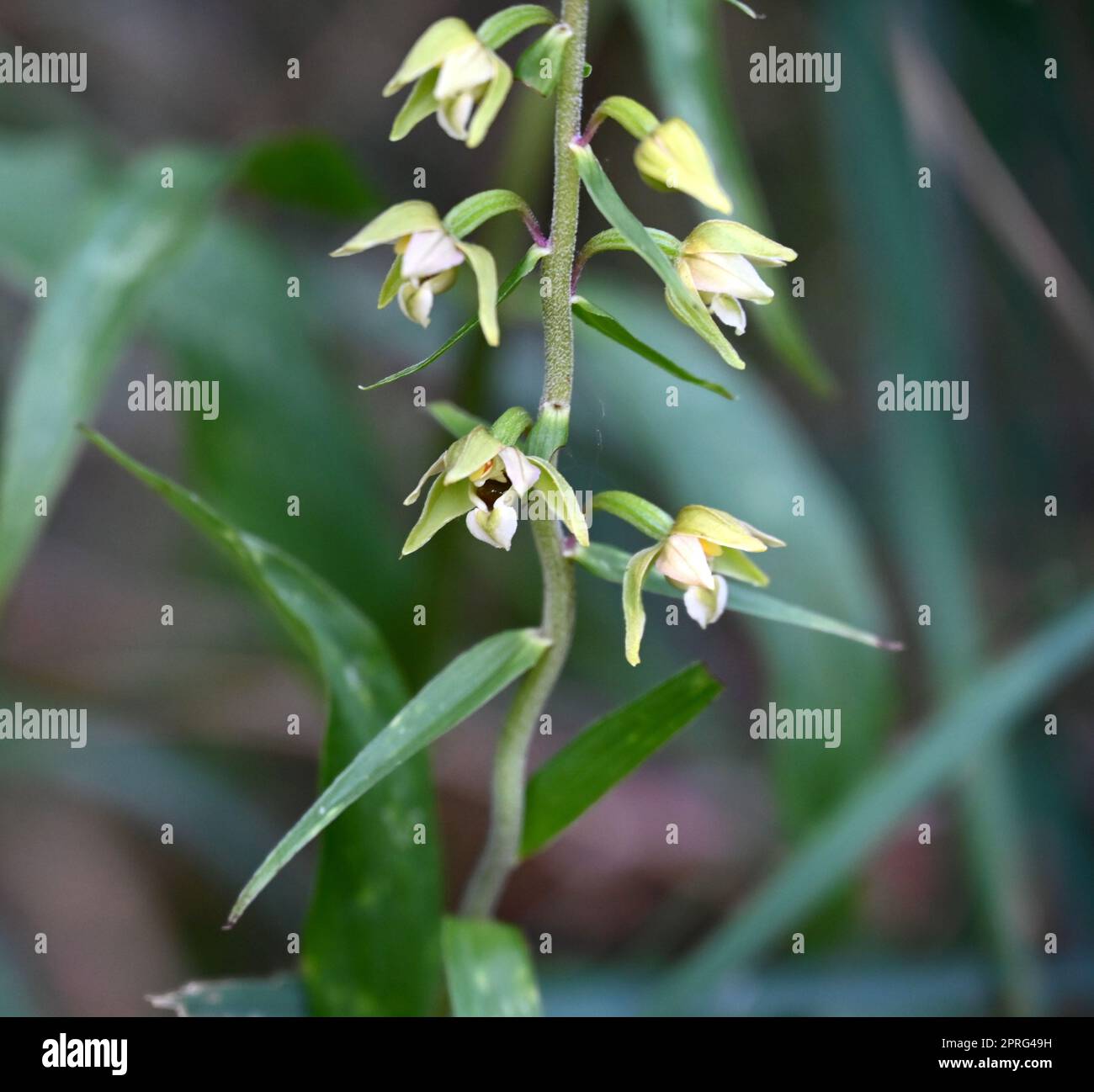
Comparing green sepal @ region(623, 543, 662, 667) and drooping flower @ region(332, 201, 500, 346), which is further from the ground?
drooping flower @ region(332, 201, 500, 346)

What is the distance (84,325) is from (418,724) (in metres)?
0.90

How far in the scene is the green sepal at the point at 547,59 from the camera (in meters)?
0.84

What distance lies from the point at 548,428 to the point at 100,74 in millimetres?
2776

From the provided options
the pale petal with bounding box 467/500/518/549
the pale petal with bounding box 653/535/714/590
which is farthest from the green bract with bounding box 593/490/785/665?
the pale petal with bounding box 467/500/518/549

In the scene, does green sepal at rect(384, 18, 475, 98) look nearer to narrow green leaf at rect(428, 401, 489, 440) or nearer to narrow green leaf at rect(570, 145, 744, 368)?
narrow green leaf at rect(570, 145, 744, 368)

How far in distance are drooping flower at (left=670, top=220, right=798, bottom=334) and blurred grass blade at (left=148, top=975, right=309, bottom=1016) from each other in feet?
2.90

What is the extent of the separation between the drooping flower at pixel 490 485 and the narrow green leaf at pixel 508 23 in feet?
0.95

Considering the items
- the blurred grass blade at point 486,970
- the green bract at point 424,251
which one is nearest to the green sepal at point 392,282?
the green bract at point 424,251

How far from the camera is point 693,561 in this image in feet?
3.09

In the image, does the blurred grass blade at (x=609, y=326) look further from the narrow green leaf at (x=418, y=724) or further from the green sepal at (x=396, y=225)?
the narrow green leaf at (x=418, y=724)

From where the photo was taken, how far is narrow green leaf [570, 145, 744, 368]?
787 millimetres

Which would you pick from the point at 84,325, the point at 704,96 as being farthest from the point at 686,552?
the point at 84,325

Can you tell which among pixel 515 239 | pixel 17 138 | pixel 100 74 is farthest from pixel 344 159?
pixel 100 74
